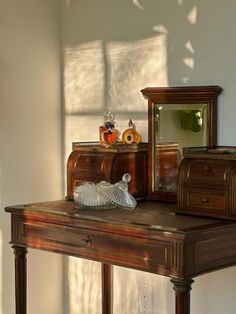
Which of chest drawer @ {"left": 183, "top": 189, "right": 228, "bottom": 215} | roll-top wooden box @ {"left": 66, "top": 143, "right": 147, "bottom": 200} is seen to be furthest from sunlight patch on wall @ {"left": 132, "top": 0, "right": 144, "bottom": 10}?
chest drawer @ {"left": 183, "top": 189, "right": 228, "bottom": 215}

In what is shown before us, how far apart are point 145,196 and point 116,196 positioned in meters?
0.33

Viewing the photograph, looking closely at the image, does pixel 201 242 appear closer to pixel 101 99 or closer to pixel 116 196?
pixel 116 196

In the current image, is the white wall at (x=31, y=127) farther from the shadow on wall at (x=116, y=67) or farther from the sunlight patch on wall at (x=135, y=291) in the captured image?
the sunlight patch on wall at (x=135, y=291)

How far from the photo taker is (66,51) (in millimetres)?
3855

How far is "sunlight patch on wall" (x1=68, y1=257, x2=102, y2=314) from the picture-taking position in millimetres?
3781

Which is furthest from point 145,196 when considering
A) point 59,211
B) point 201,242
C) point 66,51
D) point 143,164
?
point 66,51

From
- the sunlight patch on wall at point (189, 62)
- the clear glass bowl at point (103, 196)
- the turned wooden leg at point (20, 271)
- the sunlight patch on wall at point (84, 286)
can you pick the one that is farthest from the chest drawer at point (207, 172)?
the sunlight patch on wall at point (84, 286)

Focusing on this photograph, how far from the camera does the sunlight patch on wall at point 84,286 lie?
3.78 meters

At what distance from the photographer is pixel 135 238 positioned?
103 inches

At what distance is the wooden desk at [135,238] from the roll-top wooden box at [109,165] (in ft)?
0.43

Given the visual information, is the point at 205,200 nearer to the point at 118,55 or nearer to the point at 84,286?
the point at 118,55

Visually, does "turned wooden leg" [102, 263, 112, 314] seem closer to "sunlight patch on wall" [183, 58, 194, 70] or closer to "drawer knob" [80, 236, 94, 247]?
"drawer knob" [80, 236, 94, 247]

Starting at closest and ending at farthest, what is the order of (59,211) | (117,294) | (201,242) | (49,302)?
(201,242), (59,211), (117,294), (49,302)

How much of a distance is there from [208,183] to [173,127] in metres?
0.52
